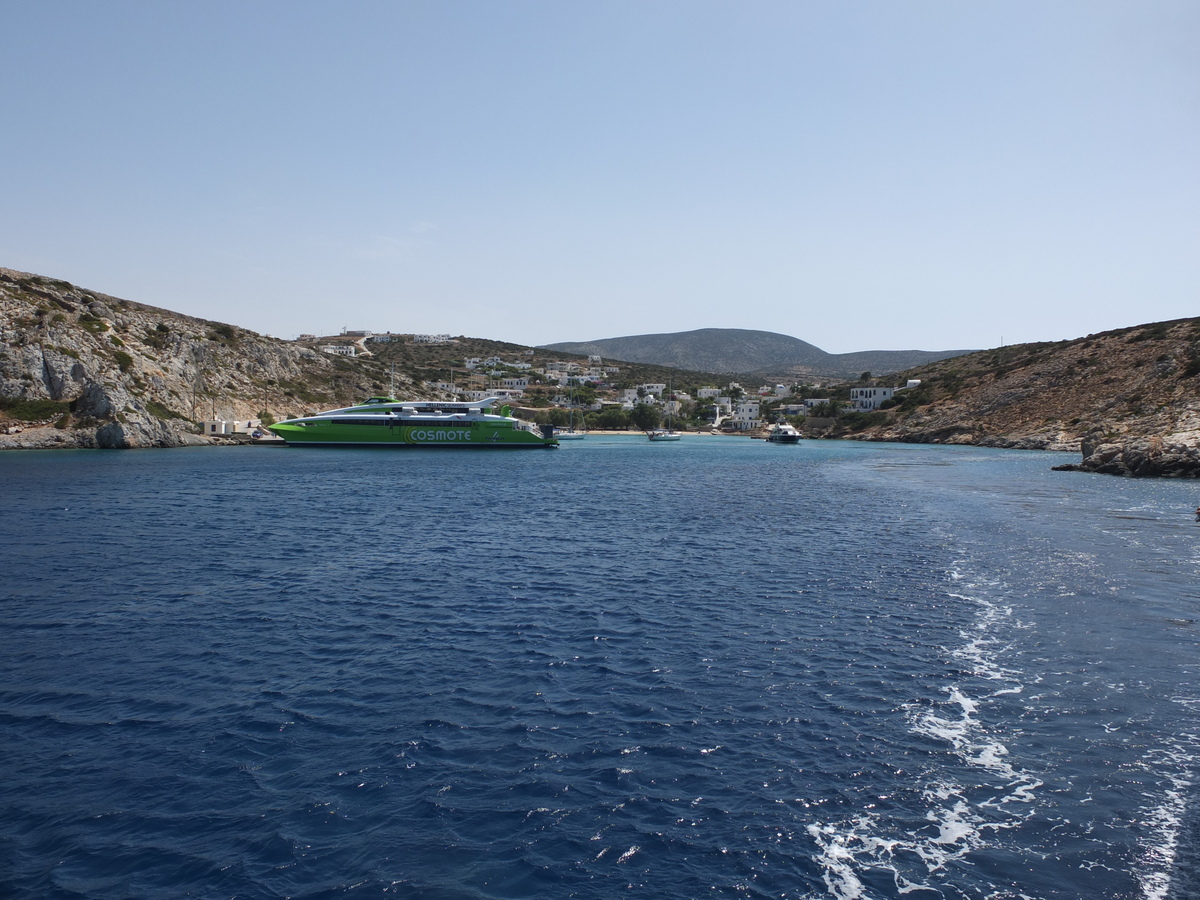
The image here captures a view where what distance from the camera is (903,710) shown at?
11.8 m

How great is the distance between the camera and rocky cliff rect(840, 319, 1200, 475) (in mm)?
53281

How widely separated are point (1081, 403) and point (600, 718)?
97579 mm

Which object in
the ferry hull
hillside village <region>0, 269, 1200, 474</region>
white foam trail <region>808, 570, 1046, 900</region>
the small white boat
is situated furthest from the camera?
the small white boat

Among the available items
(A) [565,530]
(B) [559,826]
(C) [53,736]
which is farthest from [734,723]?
(A) [565,530]

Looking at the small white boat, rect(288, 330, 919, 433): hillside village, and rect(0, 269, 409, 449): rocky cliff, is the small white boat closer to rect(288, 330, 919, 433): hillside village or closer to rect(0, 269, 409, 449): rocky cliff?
rect(288, 330, 919, 433): hillside village

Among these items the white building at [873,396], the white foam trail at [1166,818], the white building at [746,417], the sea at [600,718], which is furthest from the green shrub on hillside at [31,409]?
the white building at [746,417]

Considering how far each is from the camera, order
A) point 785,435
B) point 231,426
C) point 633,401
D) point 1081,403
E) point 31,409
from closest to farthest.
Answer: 1. point 31,409
2. point 1081,403
3. point 231,426
4. point 785,435
5. point 633,401

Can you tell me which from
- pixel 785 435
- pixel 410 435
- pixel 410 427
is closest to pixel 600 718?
pixel 410 427

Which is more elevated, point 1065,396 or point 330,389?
point 1065,396

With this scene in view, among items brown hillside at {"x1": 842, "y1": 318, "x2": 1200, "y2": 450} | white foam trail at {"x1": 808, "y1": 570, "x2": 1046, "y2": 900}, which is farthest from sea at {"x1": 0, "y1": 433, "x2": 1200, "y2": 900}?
brown hillside at {"x1": 842, "y1": 318, "x2": 1200, "y2": 450}

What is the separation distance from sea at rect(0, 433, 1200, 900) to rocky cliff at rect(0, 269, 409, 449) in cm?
5496

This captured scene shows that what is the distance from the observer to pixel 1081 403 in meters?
88.8

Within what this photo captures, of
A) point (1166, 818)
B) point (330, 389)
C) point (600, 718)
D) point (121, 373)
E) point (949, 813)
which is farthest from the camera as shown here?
point (330, 389)

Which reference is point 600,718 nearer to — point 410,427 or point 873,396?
point 410,427
